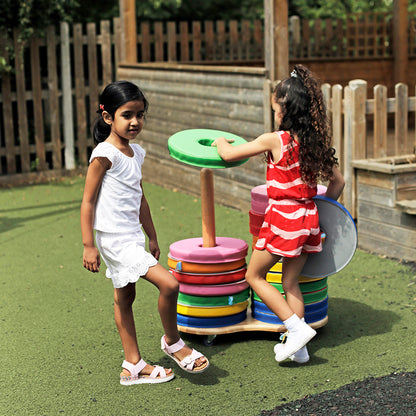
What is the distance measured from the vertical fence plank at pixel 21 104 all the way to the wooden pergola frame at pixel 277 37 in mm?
1513

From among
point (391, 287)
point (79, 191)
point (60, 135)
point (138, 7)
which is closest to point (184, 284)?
point (391, 287)

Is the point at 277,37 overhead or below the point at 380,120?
overhead

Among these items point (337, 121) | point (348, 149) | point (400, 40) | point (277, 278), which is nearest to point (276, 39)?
point (337, 121)

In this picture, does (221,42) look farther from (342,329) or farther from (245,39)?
(342,329)

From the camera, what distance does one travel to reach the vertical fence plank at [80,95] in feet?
35.5

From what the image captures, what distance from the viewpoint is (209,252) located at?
14.2 feet

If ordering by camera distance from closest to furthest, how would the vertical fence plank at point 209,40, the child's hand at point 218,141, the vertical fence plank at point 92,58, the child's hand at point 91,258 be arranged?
the child's hand at point 91,258 → the child's hand at point 218,141 → the vertical fence plank at point 92,58 → the vertical fence plank at point 209,40

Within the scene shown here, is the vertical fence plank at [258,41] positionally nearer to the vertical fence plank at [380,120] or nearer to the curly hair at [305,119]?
the vertical fence plank at [380,120]

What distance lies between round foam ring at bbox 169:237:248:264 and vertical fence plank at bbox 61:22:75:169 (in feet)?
22.1


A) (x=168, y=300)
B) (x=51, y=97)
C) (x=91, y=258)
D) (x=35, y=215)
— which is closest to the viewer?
(x=91, y=258)

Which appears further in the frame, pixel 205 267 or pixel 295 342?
pixel 205 267

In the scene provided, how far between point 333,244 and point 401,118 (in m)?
2.78

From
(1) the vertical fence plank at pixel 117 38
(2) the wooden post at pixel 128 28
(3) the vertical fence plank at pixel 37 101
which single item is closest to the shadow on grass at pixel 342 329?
(3) the vertical fence plank at pixel 37 101

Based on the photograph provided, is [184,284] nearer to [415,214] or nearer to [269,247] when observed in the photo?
[269,247]
